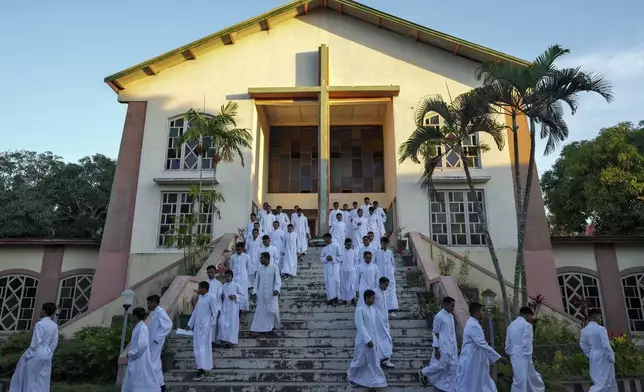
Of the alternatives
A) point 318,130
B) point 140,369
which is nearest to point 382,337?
point 140,369

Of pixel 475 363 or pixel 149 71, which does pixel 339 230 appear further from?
pixel 149 71

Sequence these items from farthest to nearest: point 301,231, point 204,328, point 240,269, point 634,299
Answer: point 634,299 → point 301,231 → point 240,269 → point 204,328

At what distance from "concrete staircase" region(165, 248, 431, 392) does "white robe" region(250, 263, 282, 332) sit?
0.69ft

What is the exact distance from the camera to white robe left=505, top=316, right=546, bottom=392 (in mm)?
7105

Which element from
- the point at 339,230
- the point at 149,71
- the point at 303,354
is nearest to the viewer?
the point at 303,354

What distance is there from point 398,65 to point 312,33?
3.30 metres

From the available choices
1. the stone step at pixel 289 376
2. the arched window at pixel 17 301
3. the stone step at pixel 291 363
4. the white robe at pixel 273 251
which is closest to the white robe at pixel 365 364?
the stone step at pixel 289 376

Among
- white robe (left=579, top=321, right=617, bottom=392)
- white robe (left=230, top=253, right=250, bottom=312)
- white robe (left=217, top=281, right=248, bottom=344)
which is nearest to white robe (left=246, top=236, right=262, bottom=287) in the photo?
white robe (left=230, top=253, right=250, bottom=312)

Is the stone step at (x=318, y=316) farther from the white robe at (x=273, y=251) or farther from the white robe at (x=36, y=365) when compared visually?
the white robe at (x=36, y=365)

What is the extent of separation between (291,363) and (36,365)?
12.7 ft

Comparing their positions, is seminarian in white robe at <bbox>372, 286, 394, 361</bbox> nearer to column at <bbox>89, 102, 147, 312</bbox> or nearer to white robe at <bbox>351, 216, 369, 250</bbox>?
white robe at <bbox>351, 216, 369, 250</bbox>

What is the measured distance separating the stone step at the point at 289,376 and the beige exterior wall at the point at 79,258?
968 cm

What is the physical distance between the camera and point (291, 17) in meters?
17.8

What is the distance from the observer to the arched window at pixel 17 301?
1574cm
